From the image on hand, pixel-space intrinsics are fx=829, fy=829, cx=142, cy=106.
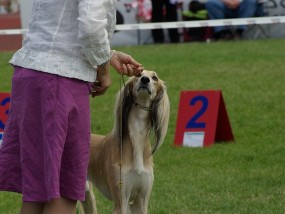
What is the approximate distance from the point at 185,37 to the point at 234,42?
147 centimetres

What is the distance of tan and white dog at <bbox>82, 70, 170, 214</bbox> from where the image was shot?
5035 mm

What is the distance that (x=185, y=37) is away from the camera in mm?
18891

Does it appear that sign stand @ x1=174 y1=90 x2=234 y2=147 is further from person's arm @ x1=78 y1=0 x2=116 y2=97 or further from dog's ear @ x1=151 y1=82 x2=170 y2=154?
person's arm @ x1=78 y1=0 x2=116 y2=97

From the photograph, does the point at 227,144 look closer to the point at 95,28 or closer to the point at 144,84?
the point at 144,84

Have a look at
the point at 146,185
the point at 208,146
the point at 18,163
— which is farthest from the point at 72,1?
the point at 208,146

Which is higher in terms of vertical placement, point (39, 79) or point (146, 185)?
point (39, 79)

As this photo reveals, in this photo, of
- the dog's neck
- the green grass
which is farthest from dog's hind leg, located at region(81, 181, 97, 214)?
the dog's neck

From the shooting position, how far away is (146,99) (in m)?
5.12

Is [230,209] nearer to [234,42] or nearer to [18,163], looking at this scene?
[18,163]

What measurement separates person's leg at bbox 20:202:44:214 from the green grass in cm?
226

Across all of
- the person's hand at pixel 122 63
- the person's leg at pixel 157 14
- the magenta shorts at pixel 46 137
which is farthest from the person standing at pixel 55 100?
the person's leg at pixel 157 14

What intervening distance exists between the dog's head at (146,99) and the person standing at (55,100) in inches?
56.9

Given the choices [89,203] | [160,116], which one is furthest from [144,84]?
[89,203]

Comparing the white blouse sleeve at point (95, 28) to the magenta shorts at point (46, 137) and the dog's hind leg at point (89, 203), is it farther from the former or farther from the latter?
the dog's hind leg at point (89, 203)
